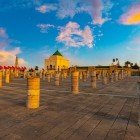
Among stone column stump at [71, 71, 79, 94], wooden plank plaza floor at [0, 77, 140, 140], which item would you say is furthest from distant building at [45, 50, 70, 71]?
wooden plank plaza floor at [0, 77, 140, 140]

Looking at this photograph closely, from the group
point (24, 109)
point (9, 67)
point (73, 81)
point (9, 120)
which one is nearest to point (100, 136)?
point (9, 120)

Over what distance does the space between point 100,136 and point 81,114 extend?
86.9 inches

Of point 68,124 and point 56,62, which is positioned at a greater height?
point 56,62

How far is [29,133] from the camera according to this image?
487 centimetres

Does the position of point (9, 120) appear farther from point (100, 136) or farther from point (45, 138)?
point (100, 136)

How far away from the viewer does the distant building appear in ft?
299

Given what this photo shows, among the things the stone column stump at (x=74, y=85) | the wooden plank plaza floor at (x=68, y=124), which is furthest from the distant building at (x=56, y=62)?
the wooden plank plaza floor at (x=68, y=124)

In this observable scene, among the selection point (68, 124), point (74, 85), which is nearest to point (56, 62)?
point (74, 85)

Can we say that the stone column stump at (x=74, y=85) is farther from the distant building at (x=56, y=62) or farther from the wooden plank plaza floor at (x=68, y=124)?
the distant building at (x=56, y=62)

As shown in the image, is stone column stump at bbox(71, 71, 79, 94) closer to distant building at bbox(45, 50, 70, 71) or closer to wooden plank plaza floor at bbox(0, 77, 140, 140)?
wooden plank plaza floor at bbox(0, 77, 140, 140)

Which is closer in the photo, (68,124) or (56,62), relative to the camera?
(68,124)

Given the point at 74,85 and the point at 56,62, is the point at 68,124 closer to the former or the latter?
the point at 74,85

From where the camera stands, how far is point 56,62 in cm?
9088

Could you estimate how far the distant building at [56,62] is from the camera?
91188 mm
